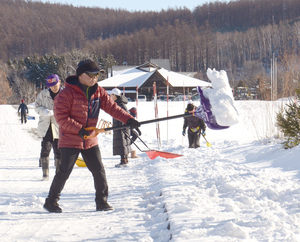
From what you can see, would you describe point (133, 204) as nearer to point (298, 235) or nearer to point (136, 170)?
point (298, 235)

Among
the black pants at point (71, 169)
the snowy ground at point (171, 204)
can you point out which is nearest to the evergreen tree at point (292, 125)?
the snowy ground at point (171, 204)

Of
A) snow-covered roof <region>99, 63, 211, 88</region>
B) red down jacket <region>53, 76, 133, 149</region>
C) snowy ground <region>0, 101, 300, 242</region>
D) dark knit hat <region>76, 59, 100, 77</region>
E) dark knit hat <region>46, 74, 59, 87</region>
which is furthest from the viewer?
snow-covered roof <region>99, 63, 211, 88</region>

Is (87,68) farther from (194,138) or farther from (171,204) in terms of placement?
(194,138)

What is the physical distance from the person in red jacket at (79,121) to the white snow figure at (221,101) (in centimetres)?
91

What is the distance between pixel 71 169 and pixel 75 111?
0.68 meters

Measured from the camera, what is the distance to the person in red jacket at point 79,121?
11.8ft

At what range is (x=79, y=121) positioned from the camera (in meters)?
3.68

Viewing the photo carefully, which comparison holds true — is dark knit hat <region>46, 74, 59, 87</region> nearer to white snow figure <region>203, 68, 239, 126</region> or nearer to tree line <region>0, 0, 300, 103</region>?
white snow figure <region>203, 68, 239, 126</region>

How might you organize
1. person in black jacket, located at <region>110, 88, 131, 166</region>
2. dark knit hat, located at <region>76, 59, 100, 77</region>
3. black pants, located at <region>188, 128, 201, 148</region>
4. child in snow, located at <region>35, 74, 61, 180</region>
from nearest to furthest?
dark knit hat, located at <region>76, 59, 100, 77</region> → child in snow, located at <region>35, 74, 61, 180</region> → person in black jacket, located at <region>110, 88, 131, 166</region> → black pants, located at <region>188, 128, 201, 148</region>

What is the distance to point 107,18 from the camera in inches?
6486

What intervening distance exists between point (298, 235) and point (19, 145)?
12709 mm

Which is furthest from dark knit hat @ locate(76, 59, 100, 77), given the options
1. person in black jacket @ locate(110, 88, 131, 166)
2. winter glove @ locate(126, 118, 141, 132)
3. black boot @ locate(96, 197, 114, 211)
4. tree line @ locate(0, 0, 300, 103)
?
tree line @ locate(0, 0, 300, 103)

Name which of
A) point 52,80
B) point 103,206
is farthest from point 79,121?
point 52,80

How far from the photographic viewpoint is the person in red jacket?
3.58 m
